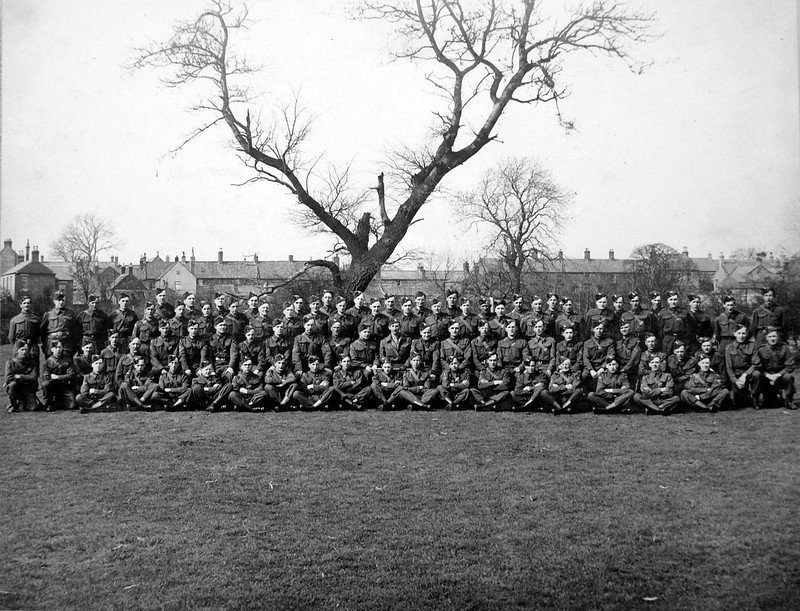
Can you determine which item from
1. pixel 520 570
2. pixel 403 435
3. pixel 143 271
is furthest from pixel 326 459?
pixel 143 271

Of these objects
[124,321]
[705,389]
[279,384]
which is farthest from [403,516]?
[124,321]

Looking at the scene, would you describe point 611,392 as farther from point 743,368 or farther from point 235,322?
point 235,322

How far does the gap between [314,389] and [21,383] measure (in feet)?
15.4

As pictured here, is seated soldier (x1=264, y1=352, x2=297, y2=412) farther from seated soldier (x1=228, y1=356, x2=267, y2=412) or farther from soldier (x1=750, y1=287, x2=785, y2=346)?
soldier (x1=750, y1=287, x2=785, y2=346)

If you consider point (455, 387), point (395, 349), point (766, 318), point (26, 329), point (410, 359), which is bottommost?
point (455, 387)

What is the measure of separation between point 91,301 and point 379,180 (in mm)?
7657

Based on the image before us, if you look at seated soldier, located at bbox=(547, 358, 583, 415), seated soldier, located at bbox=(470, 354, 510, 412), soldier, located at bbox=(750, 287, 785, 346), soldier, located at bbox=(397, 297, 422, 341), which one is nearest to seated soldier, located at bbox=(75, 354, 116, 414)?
soldier, located at bbox=(397, 297, 422, 341)

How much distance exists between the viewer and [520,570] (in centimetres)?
490

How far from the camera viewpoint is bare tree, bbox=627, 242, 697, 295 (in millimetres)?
35125

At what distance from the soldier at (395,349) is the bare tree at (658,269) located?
25169mm

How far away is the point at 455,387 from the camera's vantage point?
1084cm

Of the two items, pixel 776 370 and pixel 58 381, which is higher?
pixel 58 381

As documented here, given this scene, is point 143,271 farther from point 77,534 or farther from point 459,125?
point 77,534

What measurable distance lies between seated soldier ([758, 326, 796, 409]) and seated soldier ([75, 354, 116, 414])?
10.2m
